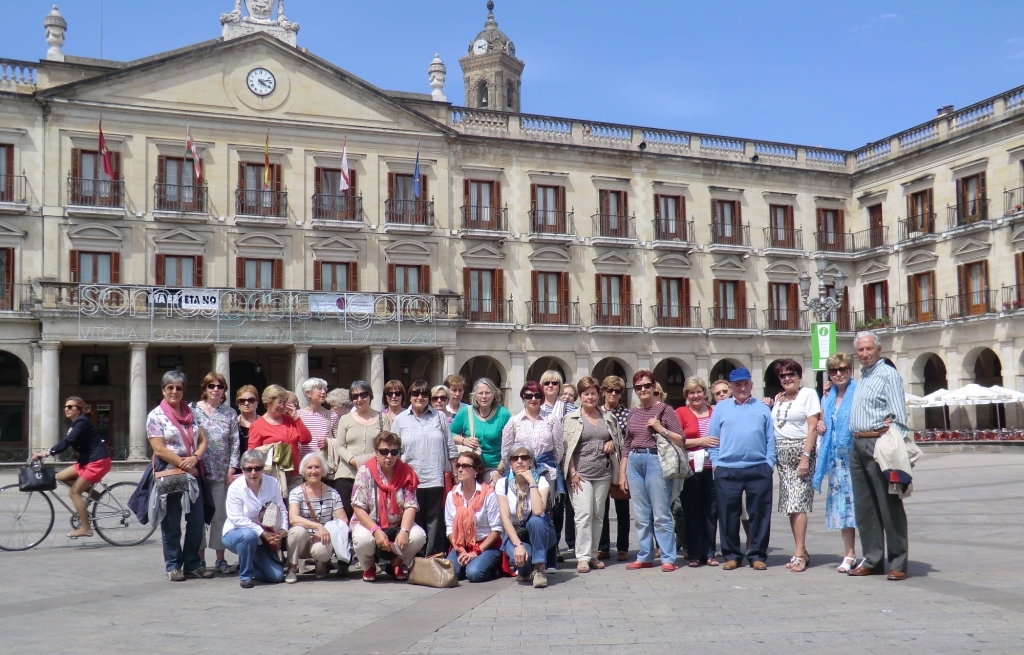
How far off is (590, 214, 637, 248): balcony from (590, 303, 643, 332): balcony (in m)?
2.37

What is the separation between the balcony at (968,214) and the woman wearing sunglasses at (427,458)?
104 feet

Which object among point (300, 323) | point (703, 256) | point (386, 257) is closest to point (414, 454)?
point (300, 323)

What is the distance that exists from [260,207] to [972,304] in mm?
25499

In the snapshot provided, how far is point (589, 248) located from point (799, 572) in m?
29.5

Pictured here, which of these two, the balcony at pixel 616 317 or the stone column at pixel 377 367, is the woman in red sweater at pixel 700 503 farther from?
the balcony at pixel 616 317

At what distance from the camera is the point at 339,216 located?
35656 millimetres

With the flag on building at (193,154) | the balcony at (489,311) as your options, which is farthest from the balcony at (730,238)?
the flag on building at (193,154)

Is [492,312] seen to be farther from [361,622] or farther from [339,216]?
[361,622]

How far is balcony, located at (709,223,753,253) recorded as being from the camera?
40.9 m

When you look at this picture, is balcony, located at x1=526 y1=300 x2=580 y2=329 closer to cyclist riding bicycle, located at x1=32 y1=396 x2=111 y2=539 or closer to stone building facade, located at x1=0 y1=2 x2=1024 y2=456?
stone building facade, located at x1=0 y1=2 x2=1024 y2=456

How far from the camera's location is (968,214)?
1467 inches

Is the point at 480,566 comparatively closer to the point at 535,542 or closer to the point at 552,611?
the point at 535,542

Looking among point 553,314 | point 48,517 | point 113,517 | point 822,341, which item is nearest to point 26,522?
point 48,517

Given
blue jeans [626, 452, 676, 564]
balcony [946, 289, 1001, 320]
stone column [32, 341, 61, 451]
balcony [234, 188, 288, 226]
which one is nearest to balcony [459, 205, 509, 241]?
balcony [234, 188, 288, 226]
